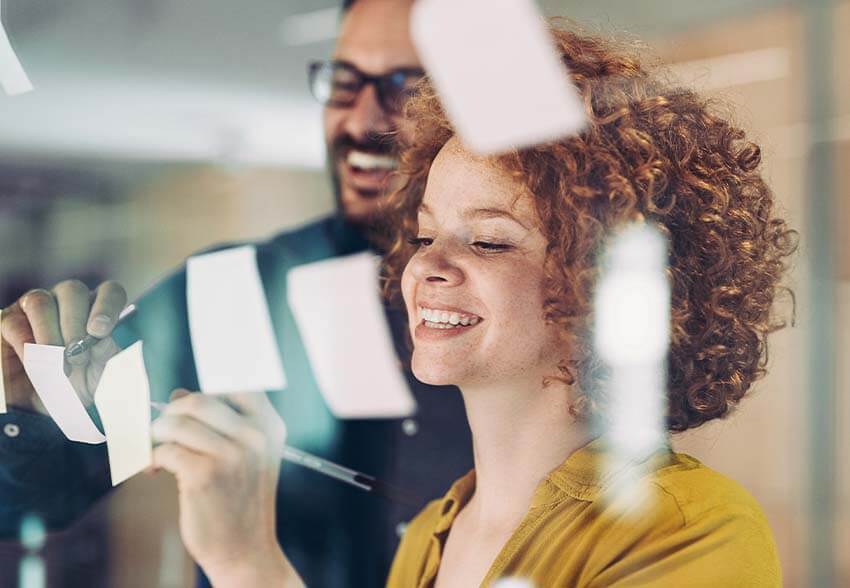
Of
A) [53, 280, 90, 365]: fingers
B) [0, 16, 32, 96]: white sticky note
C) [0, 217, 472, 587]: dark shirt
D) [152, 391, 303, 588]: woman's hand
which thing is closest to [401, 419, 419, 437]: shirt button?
[0, 217, 472, 587]: dark shirt

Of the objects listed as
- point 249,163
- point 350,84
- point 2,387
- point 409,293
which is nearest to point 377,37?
point 350,84

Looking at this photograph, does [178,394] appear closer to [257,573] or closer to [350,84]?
[257,573]

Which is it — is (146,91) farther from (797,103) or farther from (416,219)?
(797,103)

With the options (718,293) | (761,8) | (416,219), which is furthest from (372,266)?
(761,8)

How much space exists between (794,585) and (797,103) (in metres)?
0.45

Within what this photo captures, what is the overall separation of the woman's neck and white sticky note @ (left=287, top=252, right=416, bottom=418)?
0.16 m

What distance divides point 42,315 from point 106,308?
0.07 meters

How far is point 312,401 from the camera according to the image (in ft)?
3.43

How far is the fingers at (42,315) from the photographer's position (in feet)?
3.17

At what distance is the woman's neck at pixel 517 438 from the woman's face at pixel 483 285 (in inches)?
0.8

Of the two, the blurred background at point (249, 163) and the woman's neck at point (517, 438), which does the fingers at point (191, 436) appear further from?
the woman's neck at point (517, 438)

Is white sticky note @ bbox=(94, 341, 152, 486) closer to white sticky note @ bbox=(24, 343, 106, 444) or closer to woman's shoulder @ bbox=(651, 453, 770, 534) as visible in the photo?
white sticky note @ bbox=(24, 343, 106, 444)

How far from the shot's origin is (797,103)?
0.91 m

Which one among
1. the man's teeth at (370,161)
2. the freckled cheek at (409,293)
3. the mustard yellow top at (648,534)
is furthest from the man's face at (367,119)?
the mustard yellow top at (648,534)
